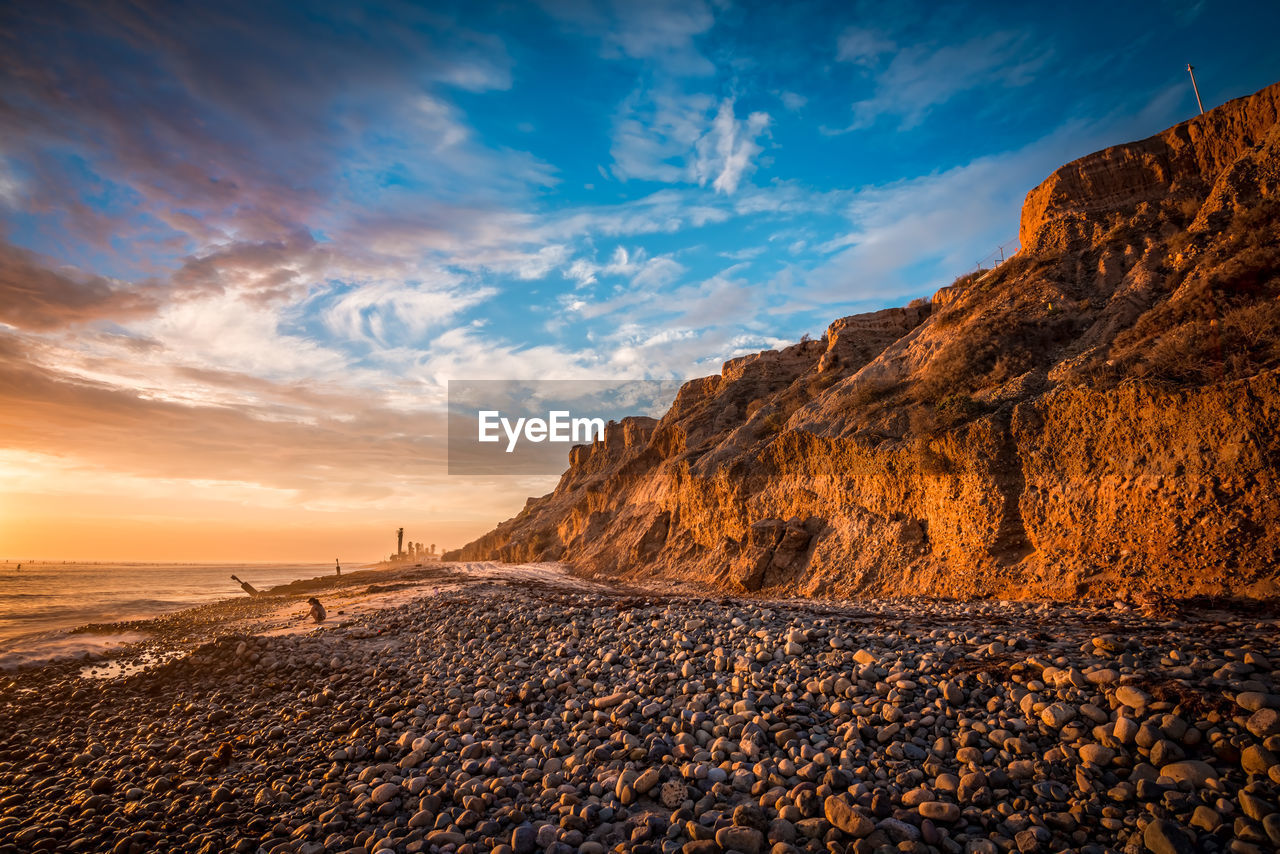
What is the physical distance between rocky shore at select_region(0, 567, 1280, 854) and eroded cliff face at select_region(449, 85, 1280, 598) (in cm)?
262

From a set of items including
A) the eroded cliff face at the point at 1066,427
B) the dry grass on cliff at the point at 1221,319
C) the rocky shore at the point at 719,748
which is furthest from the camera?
the dry grass on cliff at the point at 1221,319

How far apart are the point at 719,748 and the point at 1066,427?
13.1 metres

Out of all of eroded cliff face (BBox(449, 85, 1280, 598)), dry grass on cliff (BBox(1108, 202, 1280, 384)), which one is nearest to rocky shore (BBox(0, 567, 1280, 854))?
eroded cliff face (BBox(449, 85, 1280, 598))

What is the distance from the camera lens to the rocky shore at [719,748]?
167 inches

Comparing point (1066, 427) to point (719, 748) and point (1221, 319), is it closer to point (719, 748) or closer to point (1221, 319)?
point (1221, 319)

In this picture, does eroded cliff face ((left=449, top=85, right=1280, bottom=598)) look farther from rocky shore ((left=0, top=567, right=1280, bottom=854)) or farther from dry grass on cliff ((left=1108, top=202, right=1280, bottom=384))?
rocky shore ((left=0, top=567, right=1280, bottom=854))

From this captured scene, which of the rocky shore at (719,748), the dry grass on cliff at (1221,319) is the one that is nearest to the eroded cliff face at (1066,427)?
the dry grass on cliff at (1221,319)

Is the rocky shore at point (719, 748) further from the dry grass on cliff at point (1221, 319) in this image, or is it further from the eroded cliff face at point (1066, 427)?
the dry grass on cliff at point (1221, 319)

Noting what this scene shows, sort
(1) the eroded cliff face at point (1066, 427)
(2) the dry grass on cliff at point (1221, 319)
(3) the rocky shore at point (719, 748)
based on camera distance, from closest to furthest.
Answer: (3) the rocky shore at point (719, 748), (1) the eroded cliff face at point (1066, 427), (2) the dry grass on cliff at point (1221, 319)

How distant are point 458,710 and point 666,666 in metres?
3.16

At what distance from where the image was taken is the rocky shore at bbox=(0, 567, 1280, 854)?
423 centimetres

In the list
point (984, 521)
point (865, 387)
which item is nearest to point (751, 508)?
point (865, 387)

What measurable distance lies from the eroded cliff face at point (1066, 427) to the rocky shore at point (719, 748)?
2.62 m

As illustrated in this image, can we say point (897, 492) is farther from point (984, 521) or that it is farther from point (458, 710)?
point (458, 710)
